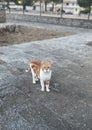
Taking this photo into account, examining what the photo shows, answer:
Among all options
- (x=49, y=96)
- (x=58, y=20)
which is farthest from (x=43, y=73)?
(x=58, y=20)

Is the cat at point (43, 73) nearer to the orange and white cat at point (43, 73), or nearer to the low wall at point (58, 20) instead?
the orange and white cat at point (43, 73)

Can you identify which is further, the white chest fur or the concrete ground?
the white chest fur

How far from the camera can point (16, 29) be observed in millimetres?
11836

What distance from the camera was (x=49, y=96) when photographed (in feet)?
12.9

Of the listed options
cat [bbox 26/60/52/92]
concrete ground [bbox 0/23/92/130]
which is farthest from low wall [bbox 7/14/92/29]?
cat [bbox 26/60/52/92]

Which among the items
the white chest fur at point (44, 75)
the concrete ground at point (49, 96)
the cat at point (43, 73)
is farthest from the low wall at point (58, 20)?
the white chest fur at point (44, 75)

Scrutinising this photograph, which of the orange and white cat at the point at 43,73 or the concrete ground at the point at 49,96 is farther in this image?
the orange and white cat at the point at 43,73

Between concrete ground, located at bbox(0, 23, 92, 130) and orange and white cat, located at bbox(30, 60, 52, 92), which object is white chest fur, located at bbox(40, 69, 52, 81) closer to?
orange and white cat, located at bbox(30, 60, 52, 92)

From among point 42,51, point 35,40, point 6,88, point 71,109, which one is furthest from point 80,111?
point 35,40

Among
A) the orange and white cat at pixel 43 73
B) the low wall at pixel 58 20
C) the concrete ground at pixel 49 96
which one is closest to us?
the concrete ground at pixel 49 96

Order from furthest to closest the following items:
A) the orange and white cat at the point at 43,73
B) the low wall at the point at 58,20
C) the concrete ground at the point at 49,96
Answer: the low wall at the point at 58,20, the orange and white cat at the point at 43,73, the concrete ground at the point at 49,96

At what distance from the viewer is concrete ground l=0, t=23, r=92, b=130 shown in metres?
3.13

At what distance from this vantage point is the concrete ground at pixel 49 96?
10.3 feet

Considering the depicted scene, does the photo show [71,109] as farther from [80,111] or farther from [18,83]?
[18,83]
